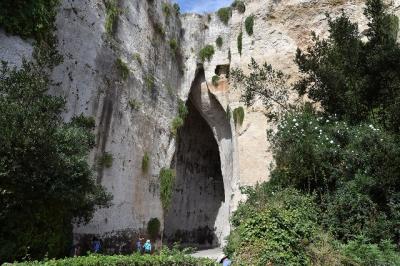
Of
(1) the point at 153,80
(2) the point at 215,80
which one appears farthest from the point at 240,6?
(1) the point at 153,80

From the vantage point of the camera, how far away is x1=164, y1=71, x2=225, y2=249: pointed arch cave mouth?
27.8 meters

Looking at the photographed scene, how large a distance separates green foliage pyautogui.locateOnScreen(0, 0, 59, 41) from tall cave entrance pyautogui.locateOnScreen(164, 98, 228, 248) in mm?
14559

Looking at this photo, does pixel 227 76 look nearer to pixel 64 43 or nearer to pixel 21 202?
pixel 64 43

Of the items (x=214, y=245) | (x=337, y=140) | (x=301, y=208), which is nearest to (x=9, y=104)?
(x=301, y=208)

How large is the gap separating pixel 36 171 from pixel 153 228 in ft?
36.5

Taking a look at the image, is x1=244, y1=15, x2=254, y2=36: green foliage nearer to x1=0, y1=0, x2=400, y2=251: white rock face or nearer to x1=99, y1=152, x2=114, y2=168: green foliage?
x1=0, y1=0, x2=400, y2=251: white rock face

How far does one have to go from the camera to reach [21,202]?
10250 millimetres

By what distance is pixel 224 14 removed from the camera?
2706cm

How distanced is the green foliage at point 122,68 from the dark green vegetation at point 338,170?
8.70m

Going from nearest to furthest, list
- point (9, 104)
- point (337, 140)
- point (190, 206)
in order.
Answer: point (9, 104), point (337, 140), point (190, 206)

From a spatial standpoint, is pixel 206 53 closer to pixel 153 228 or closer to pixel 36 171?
pixel 153 228

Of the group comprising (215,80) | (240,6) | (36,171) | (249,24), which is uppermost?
(240,6)

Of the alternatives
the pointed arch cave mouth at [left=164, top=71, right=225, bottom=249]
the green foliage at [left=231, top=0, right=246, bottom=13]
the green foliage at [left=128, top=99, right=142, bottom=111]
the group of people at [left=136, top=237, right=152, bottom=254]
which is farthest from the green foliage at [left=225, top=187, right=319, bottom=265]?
the pointed arch cave mouth at [left=164, top=71, right=225, bottom=249]

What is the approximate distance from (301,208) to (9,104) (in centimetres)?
794
